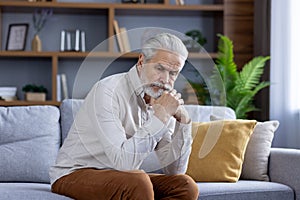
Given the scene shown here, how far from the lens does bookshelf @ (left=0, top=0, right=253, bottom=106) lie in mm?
4941

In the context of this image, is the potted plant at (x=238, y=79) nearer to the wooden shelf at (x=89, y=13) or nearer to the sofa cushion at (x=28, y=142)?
the wooden shelf at (x=89, y=13)

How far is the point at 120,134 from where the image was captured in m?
2.50

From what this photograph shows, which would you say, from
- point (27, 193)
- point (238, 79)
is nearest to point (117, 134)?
point (27, 193)

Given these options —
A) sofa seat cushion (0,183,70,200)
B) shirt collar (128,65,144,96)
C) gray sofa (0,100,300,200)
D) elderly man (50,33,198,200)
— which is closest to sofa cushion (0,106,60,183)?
gray sofa (0,100,300,200)

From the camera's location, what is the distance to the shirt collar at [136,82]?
2547 millimetres

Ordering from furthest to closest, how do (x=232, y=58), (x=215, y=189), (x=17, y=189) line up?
(x=232, y=58)
(x=215, y=189)
(x=17, y=189)

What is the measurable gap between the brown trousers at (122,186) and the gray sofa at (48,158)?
1.10 feet

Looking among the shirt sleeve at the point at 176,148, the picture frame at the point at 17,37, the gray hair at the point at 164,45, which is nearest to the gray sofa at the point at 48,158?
the shirt sleeve at the point at 176,148

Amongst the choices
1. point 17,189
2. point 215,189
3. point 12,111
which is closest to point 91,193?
point 17,189

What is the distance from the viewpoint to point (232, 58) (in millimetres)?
4852

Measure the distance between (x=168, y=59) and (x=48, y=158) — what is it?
3.47 feet

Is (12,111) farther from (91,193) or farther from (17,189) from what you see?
(91,193)

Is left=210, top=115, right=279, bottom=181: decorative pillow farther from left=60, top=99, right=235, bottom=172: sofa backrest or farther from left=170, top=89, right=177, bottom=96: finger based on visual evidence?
left=170, top=89, right=177, bottom=96: finger

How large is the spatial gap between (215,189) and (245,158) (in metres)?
0.45
